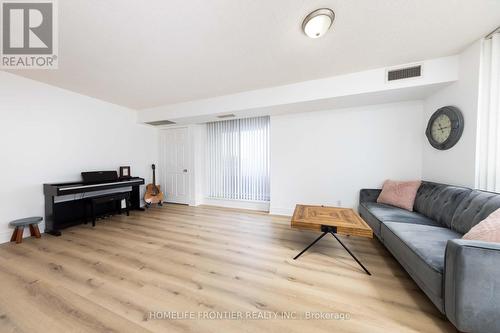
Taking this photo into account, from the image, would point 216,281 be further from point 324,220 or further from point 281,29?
point 281,29

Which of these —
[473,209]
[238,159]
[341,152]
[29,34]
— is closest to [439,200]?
[473,209]

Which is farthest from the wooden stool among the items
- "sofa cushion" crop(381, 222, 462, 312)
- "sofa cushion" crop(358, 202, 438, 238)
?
"sofa cushion" crop(358, 202, 438, 238)

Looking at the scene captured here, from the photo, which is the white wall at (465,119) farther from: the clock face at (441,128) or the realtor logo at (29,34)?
the realtor logo at (29,34)

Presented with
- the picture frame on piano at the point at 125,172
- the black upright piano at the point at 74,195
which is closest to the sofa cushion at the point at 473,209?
the black upright piano at the point at 74,195

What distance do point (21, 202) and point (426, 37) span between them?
578cm

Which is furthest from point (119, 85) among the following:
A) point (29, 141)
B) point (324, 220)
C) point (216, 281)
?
point (324, 220)

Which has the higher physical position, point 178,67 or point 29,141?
point 178,67

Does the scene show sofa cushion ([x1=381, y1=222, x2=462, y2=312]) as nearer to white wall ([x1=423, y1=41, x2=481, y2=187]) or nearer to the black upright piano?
white wall ([x1=423, y1=41, x2=481, y2=187])

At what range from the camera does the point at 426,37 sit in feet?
6.24

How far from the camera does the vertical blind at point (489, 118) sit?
73.9 inches

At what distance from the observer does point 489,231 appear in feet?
4.20

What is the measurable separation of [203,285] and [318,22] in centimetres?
267

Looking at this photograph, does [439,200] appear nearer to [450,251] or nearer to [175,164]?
[450,251]

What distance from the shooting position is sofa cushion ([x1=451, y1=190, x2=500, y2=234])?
1.55 metres
